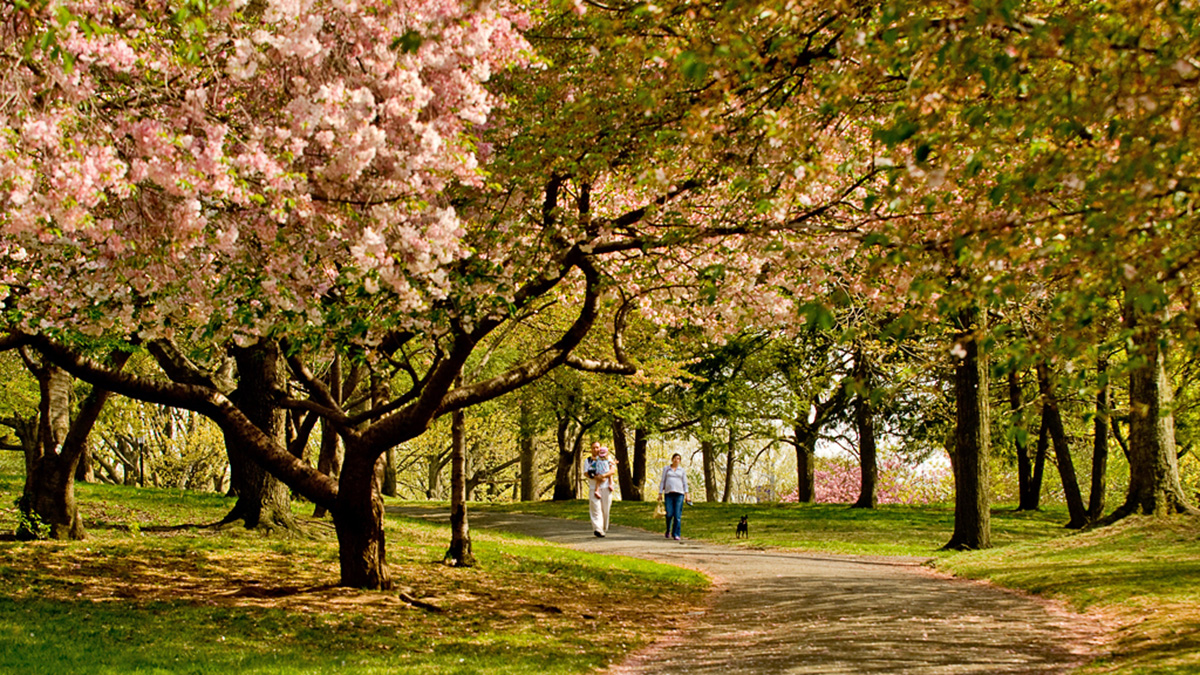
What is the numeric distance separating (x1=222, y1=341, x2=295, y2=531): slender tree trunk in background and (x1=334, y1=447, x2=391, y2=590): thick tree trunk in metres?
4.78

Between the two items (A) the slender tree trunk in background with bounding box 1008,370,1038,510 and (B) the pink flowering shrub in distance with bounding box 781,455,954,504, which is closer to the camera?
(A) the slender tree trunk in background with bounding box 1008,370,1038,510

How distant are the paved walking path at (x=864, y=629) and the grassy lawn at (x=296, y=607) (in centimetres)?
81

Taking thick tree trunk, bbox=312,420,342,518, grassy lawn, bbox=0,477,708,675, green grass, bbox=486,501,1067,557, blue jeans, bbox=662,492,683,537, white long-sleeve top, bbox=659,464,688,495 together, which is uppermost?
thick tree trunk, bbox=312,420,342,518

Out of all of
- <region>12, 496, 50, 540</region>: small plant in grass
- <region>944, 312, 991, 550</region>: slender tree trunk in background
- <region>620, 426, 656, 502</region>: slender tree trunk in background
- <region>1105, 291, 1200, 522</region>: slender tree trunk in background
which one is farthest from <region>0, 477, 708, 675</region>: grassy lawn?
<region>620, 426, 656, 502</region>: slender tree trunk in background

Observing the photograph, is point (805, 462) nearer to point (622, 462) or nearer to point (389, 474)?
point (622, 462)

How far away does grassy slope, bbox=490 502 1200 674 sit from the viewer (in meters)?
9.01

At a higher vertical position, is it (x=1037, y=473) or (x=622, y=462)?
(x=622, y=462)

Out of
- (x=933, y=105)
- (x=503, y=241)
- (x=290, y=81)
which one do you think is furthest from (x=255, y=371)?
(x=933, y=105)

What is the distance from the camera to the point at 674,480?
2048cm

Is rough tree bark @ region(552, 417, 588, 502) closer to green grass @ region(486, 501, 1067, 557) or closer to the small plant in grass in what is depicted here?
green grass @ region(486, 501, 1067, 557)

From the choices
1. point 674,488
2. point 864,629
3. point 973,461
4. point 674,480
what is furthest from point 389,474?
point 864,629

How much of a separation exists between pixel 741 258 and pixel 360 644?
5.95 meters

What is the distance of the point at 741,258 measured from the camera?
36.9 feet

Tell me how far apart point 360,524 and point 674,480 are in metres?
9.88
